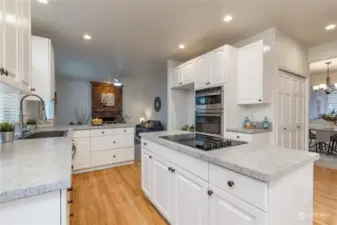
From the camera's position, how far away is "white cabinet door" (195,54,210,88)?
10.9 ft

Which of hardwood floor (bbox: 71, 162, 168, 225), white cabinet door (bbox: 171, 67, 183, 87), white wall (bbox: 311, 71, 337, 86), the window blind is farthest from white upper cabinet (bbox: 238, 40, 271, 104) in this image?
white wall (bbox: 311, 71, 337, 86)

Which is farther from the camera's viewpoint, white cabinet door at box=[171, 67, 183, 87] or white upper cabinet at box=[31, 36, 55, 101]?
white cabinet door at box=[171, 67, 183, 87]

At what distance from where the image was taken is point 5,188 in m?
0.69

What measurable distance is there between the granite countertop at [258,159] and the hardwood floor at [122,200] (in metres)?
1.16

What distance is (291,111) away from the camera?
350 centimetres

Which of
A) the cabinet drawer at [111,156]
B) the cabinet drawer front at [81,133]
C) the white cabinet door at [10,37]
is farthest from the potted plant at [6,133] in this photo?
the cabinet drawer at [111,156]

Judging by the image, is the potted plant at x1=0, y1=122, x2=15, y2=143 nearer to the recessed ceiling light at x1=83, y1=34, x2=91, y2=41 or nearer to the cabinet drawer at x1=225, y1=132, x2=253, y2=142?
the recessed ceiling light at x1=83, y1=34, x2=91, y2=41

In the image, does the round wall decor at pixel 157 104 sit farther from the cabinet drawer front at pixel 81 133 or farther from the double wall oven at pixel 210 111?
the cabinet drawer front at pixel 81 133

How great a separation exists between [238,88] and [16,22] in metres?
3.00

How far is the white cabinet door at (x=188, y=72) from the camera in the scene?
3.78m

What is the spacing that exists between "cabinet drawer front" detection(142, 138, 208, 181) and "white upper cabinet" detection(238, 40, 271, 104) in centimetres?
191

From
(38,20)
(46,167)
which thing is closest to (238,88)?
(46,167)

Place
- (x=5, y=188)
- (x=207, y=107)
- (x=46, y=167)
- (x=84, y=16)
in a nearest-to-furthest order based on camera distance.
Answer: (x=5, y=188) < (x=46, y=167) < (x=84, y=16) < (x=207, y=107)

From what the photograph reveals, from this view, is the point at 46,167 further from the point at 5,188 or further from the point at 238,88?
the point at 238,88
